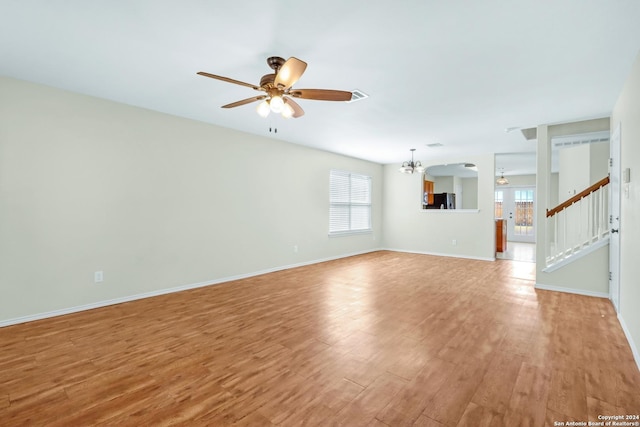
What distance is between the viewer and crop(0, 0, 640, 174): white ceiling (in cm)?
195

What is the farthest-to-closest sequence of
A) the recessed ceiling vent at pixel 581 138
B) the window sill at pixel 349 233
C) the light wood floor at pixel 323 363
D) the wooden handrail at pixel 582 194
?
1. the window sill at pixel 349 233
2. the recessed ceiling vent at pixel 581 138
3. the wooden handrail at pixel 582 194
4. the light wood floor at pixel 323 363

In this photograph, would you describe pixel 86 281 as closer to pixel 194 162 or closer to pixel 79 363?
pixel 79 363

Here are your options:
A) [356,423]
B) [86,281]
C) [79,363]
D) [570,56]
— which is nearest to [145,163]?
[86,281]

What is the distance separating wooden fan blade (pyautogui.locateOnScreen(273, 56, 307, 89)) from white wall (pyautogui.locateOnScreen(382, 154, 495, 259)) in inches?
236

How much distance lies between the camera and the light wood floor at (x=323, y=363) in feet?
5.51

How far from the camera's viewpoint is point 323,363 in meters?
2.21

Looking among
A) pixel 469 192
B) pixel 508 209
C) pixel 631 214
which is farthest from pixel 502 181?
pixel 631 214

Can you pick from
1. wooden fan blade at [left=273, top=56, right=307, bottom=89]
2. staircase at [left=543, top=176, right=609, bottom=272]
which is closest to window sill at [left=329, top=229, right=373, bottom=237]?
staircase at [left=543, top=176, right=609, bottom=272]

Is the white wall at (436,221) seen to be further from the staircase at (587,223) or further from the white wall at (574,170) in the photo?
the staircase at (587,223)

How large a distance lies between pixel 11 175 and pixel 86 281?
1337 millimetres

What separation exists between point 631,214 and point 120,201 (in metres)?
5.42

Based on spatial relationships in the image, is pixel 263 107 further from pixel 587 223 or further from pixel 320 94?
pixel 587 223

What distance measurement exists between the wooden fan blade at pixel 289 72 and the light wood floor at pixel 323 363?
2.19 m

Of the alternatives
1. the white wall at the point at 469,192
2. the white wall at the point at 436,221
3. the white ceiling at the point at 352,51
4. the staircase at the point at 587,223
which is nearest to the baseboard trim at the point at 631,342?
the staircase at the point at 587,223
